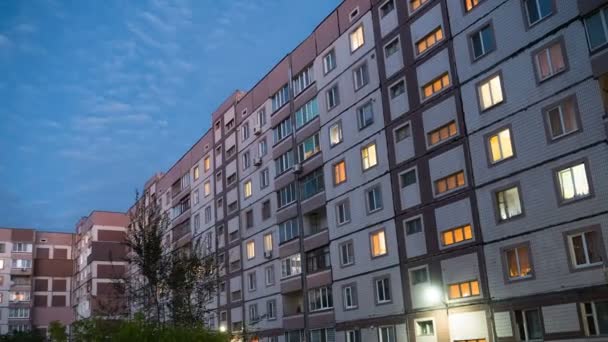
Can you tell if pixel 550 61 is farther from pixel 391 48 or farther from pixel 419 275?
pixel 419 275

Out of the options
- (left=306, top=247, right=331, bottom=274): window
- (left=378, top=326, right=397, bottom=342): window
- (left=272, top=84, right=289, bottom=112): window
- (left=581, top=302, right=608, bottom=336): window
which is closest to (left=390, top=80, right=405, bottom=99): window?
(left=306, top=247, right=331, bottom=274): window

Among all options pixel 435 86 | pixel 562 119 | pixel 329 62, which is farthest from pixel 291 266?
pixel 562 119

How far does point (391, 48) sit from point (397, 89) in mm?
2926

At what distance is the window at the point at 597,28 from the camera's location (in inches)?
1112

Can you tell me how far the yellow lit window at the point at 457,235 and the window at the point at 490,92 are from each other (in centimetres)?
645

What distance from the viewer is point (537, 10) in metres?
31.8

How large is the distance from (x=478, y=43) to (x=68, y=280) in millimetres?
87927

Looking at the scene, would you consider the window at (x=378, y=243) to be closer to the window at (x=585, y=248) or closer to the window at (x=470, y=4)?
the window at (x=585, y=248)

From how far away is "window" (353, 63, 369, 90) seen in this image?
1754 inches

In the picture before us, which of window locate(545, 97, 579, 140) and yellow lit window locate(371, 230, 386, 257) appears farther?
yellow lit window locate(371, 230, 386, 257)

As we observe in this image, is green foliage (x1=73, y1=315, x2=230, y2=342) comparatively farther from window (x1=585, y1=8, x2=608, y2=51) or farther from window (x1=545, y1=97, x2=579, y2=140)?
window (x1=585, y1=8, x2=608, y2=51)

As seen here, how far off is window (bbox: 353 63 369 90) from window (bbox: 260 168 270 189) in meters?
14.8

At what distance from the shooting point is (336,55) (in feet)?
158

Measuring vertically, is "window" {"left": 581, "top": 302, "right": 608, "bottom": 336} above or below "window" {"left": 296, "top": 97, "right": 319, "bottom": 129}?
below
